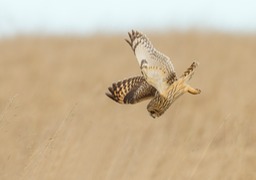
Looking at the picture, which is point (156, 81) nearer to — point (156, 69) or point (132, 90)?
point (156, 69)

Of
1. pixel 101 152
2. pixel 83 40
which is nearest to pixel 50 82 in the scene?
pixel 83 40

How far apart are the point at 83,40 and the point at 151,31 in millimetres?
857

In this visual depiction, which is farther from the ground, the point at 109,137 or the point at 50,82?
the point at 50,82

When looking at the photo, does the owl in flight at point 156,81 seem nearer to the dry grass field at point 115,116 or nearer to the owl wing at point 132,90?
the owl wing at point 132,90

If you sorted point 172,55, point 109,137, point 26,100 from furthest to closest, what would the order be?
1. point 172,55
2. point 26,100
3. point 109,137

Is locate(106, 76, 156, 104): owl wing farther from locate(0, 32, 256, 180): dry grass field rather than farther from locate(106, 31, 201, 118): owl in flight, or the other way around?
locate(0, 32, 256, 180): dry grass field

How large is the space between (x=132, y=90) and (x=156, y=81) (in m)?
0.18

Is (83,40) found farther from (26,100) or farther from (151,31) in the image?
(26,100)

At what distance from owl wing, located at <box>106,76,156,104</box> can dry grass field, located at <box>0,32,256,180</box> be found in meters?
0.54

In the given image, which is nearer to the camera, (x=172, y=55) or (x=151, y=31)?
(x=172, y=55)

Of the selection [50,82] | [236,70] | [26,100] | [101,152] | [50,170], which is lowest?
[50,170]

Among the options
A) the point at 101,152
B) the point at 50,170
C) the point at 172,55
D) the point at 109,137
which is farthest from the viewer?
the point at 172,55

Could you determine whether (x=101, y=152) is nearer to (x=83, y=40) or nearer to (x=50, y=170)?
(x=50, y=170)

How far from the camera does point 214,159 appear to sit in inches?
170
